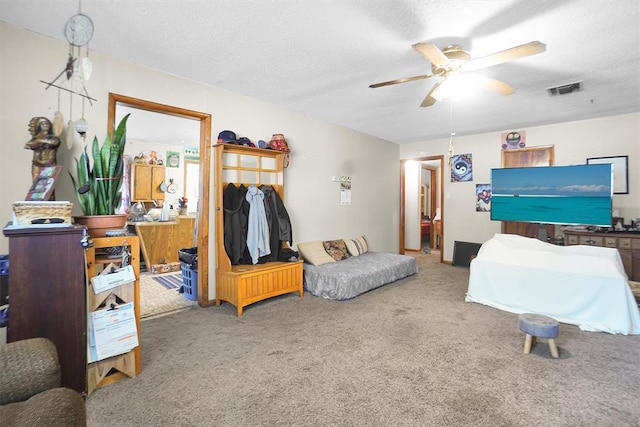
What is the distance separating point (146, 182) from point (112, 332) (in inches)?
194

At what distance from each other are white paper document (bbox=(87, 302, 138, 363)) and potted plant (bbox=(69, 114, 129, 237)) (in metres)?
0.53

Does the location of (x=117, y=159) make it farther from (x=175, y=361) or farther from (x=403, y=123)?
(x=403, y=123)

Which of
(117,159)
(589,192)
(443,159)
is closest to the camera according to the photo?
(117,159)

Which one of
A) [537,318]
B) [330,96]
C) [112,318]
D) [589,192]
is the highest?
[330,96]

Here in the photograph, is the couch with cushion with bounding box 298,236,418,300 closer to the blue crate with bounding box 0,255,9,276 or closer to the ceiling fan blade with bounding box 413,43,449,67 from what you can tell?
the ceiling fan blade with bounding box 413,43,449,67

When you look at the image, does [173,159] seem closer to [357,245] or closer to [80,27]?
[357,245]

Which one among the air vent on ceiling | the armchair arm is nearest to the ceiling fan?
the air vent on ceiling

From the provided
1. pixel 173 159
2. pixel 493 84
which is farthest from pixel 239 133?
pixel 173 159

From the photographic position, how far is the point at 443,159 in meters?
6.08

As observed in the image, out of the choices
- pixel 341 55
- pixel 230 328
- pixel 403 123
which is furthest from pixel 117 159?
pixel 403 123

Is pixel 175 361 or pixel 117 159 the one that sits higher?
pixel 117 159

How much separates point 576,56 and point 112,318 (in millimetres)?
4235

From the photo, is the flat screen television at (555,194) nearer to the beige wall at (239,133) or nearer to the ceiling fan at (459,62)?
the beige wall at (239,133)

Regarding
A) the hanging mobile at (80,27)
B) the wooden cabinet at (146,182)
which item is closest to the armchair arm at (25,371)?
the hanging mobile at (80,27)
